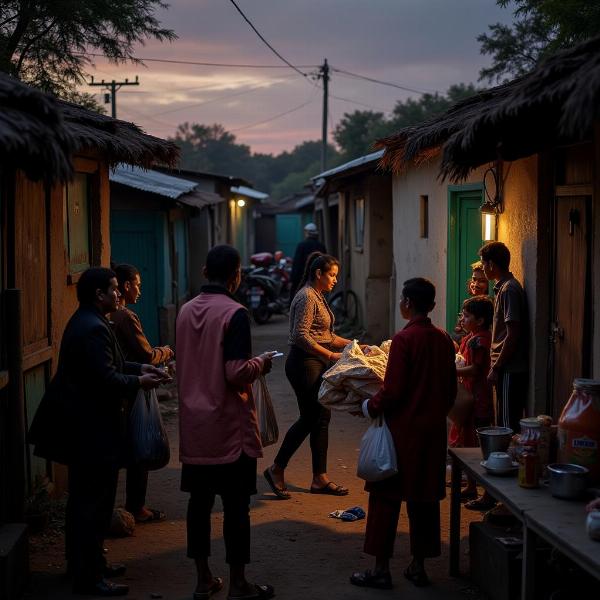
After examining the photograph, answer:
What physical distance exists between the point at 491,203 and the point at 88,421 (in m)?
4.35

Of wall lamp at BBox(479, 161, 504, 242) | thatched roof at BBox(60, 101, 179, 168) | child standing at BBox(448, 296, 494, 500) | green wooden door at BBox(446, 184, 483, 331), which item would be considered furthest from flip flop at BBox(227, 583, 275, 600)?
green wooden door at BBox(446, 184, 483, 331)

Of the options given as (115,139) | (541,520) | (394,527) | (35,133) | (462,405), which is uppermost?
(115,139)

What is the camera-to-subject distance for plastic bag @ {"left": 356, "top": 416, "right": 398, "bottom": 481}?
536 centimetres

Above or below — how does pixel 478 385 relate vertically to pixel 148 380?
below

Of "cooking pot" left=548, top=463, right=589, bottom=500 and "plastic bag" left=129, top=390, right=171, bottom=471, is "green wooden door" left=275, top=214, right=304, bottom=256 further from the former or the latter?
"cooking pot" left=548, top=463, right=589, bottom=500

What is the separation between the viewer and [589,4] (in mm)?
14992

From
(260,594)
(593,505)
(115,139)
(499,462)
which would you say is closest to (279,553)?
(260,594)

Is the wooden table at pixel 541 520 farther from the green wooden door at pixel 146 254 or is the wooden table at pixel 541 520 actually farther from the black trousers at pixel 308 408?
the green wooden door at pixel 146 254

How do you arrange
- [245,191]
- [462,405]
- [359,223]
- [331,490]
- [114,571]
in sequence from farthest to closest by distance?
[245,191]
[359,223]
[331,490]
[462,405]
[114,571]

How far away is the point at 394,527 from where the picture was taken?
218 inches

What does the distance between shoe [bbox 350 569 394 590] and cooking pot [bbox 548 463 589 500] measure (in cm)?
134

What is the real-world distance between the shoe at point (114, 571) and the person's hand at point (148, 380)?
3.98 ft

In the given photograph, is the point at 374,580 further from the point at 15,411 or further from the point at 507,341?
the point at 15,411

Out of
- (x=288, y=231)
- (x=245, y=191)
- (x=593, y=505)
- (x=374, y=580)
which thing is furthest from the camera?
(x=288, y=231)
